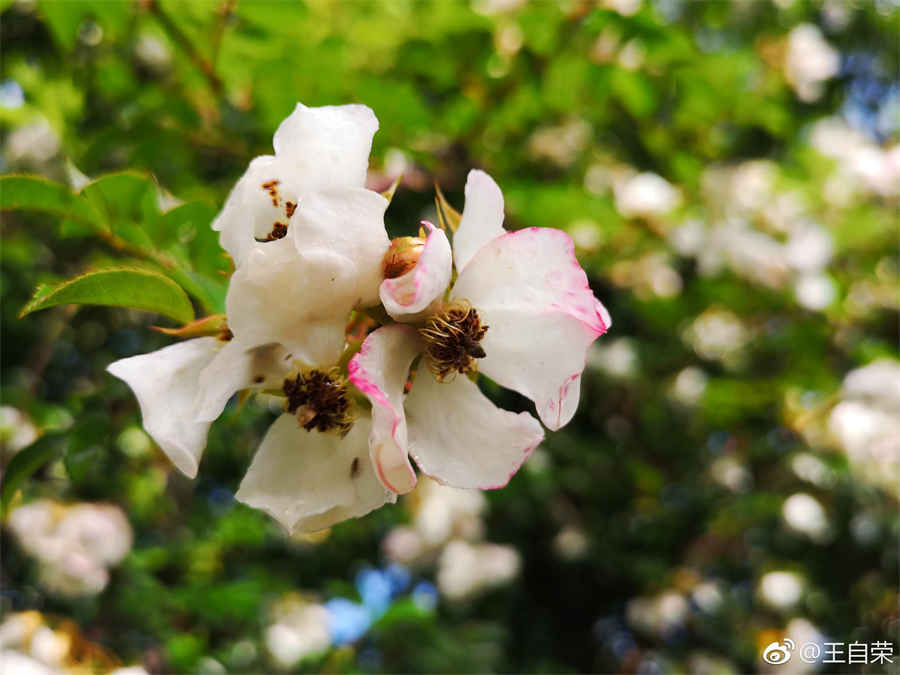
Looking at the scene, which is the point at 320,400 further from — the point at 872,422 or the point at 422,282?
the point at 872,422

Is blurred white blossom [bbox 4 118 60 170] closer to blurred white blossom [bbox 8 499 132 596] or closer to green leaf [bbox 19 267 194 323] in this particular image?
blurred white blossom [bbox 8 499 132 596]

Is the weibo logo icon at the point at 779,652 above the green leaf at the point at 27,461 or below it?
below

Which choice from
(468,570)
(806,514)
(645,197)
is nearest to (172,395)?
(468,570)

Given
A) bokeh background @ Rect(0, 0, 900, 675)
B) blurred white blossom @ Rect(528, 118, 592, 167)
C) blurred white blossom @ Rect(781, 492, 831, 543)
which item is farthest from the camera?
blurred white blossom @ Rect(781, 492, 831, 543)

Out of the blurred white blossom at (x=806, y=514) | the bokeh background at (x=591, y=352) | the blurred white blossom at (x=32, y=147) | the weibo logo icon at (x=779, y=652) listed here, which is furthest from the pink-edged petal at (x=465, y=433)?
the blurred white blossom at (x=806, y=514)

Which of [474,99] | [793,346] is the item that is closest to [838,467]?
[793,346]

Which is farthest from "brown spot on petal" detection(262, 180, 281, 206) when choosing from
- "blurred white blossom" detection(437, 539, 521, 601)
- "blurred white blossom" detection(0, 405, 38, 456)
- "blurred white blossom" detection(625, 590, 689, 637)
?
"blurred white blossom" detection(625, 590, 689, 637)

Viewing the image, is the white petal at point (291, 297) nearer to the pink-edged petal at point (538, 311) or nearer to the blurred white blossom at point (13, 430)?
the pink-edged petal at point (538, 311)
